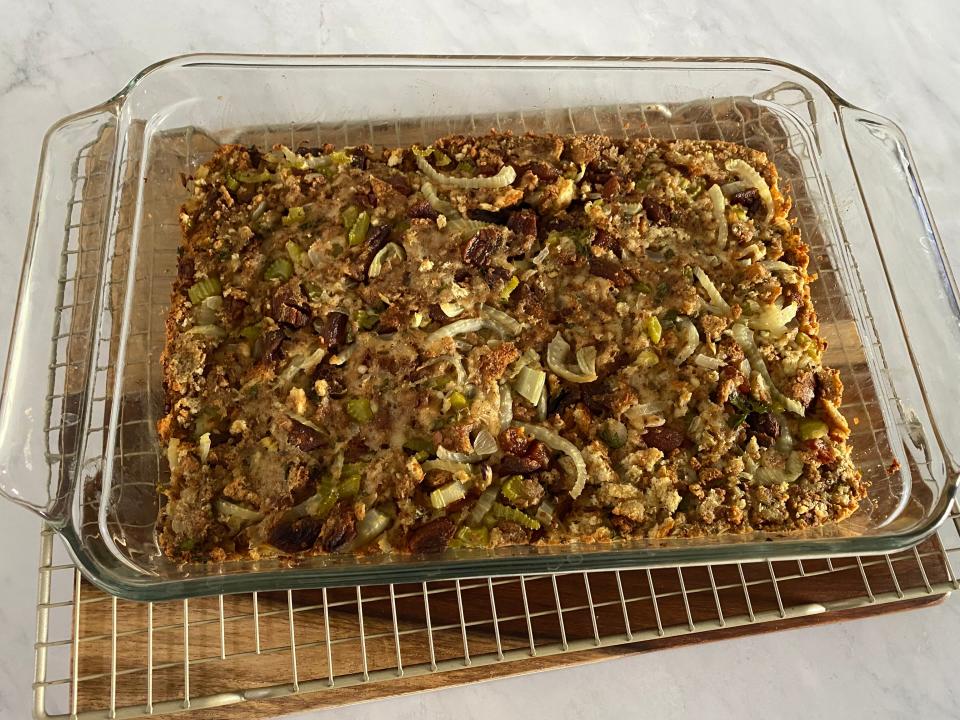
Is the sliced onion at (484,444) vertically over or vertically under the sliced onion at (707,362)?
under

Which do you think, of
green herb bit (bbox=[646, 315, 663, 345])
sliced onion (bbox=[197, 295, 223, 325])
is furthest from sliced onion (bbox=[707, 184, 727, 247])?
sliced onion (bbox=[197, 295, 223, 325])

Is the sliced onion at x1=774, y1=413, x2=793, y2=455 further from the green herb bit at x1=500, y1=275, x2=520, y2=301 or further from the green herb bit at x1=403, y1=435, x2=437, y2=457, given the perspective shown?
the green herb bit at x1=403, y1=435, x2=437, y2=457

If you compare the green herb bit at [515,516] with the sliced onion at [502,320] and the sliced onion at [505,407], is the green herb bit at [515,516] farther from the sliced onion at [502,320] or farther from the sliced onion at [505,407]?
the sliced onion at [502,320]

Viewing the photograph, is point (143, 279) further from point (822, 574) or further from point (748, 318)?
point (822, 574)

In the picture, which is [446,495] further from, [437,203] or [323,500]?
[437,203]

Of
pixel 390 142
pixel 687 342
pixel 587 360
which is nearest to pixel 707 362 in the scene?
pixel 687 342

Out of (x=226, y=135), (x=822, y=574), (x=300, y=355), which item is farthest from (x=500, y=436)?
(x=226, y=135)

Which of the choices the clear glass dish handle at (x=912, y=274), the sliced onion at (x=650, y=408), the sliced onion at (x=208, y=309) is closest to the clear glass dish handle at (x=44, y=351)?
the sliced onion at (x=208, y=309)
